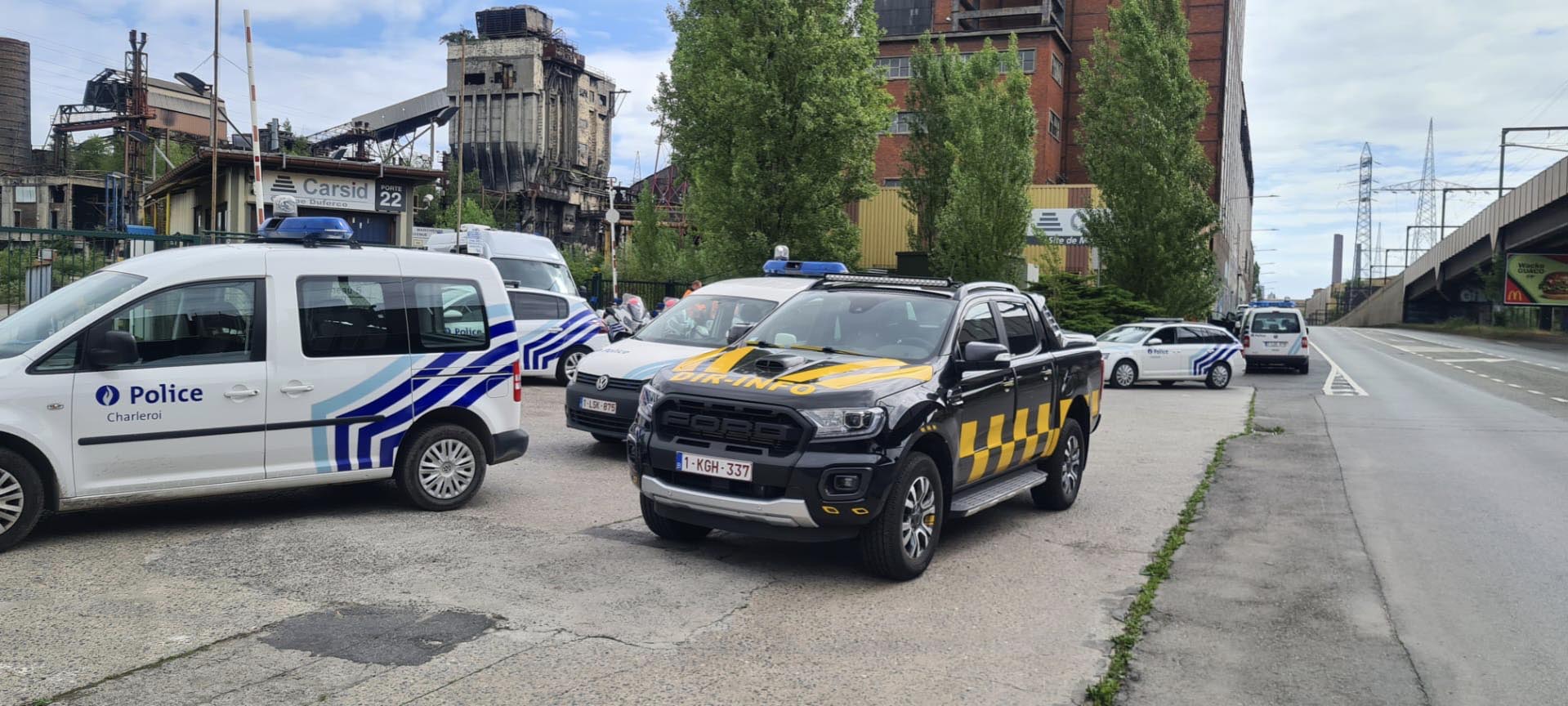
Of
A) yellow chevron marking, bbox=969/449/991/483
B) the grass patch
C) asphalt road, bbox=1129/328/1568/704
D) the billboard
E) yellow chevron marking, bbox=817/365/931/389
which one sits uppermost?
the billboard

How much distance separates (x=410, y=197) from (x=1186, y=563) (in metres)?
24.2

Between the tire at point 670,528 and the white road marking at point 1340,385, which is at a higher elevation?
the tire at point 670,528

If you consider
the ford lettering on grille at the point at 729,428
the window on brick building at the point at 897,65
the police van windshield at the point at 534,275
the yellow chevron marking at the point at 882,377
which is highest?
the window on brick building at the point at 897,65

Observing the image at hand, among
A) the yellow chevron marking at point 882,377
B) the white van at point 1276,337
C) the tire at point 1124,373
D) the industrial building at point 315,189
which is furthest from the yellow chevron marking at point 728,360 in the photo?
the white van at point 1276,337

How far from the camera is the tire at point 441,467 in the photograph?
7.91m

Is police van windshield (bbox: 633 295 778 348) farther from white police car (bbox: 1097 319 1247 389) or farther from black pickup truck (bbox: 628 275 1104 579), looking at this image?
white police car (bbox: 1097 319 1247 389)

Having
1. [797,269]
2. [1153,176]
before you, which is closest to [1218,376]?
[797,269]

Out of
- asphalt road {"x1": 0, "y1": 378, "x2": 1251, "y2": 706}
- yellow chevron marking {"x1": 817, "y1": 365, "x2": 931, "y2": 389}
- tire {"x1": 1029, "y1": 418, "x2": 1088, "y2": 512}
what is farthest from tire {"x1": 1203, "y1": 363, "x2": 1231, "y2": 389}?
yellow chevron marking {"x1": 817, "y1": 365, "x2": 931, "y2": 389}

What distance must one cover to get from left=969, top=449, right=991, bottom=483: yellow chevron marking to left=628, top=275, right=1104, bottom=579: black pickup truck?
0.05 feet

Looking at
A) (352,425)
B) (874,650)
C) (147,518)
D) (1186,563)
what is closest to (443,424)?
(352,425)

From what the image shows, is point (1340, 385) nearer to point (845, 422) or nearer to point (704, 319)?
point (704, 319)

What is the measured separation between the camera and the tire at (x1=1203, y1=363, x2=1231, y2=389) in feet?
81.3

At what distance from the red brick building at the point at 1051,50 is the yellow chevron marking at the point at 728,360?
47.0 meters

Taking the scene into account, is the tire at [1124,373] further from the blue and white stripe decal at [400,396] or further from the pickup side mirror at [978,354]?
the blue and white stripe decal at [400,396]
